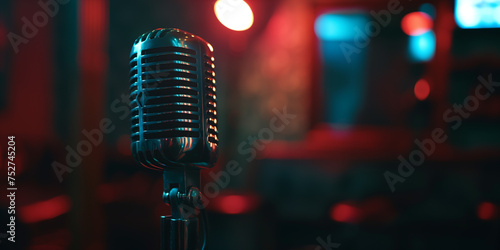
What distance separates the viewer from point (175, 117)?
2.20ft

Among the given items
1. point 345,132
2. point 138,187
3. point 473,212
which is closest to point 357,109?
point 345,132

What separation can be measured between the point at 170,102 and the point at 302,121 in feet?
10.8

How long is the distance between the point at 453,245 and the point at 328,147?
1287 millimetres

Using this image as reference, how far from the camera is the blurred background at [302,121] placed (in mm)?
2916

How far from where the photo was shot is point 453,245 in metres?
3.12

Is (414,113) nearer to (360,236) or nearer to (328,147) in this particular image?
(328,147)

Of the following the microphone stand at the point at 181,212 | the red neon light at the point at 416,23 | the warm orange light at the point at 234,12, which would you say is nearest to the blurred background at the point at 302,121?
the red neon light at the point at 416,23

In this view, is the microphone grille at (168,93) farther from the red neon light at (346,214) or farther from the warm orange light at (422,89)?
the warm orange light at (422,89)

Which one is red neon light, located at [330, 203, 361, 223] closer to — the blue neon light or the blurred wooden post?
the blurred wooden post

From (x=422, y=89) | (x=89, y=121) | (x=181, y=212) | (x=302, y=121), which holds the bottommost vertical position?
(x=181, y=212)

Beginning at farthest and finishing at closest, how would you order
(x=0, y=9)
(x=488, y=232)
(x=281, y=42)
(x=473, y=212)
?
(x=281, y=42) → (x=473, y=212) → (x=488, y=232) → (x=0, y=9)
